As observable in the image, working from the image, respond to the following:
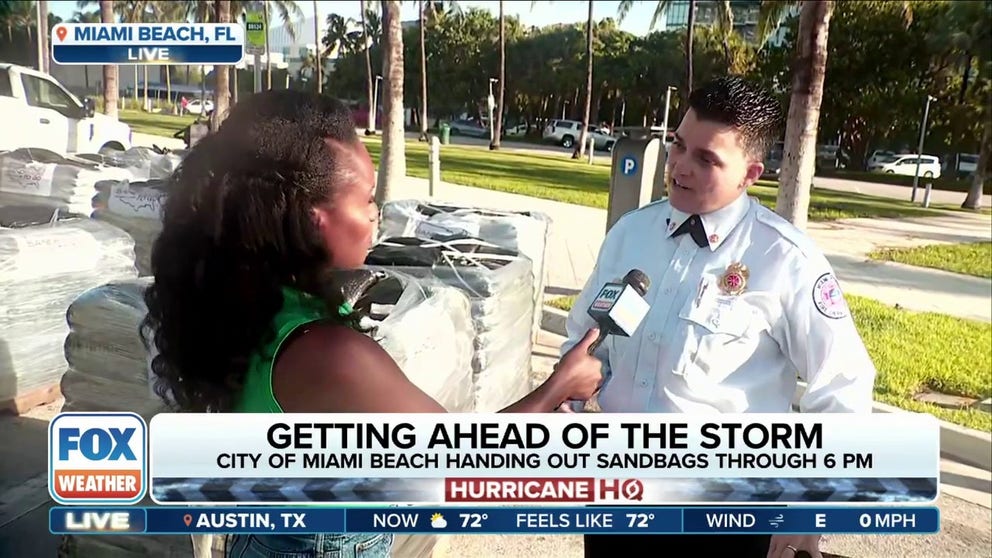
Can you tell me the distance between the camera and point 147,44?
1680 mm

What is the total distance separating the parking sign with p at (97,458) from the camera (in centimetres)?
153

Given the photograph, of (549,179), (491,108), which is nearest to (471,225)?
(549,179)

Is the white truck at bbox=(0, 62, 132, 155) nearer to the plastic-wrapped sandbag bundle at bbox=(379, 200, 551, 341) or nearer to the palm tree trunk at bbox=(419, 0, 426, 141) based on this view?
the palm tree trunk at bbox=(419, 0, 426, 141)

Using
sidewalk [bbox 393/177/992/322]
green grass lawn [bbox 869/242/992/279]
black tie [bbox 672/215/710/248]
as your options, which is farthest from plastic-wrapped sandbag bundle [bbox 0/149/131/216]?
green grass lawn [bbox 869/242/992/279]

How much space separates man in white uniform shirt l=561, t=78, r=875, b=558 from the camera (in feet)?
4.61

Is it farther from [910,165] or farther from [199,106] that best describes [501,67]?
[910,165]

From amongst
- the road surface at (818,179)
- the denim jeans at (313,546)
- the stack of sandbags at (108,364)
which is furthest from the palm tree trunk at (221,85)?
the denim jeans at (313,546)

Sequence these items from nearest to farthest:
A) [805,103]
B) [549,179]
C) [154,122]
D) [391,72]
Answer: [154,122]
[805,103]
[391,72]
[549,179]

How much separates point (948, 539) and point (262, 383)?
2566 mm

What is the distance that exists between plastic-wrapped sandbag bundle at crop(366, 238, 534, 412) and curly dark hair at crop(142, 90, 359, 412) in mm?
1218

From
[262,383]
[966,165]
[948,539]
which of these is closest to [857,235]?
[948,539]

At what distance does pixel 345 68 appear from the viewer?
6.21ft

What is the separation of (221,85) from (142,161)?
0.39 meters

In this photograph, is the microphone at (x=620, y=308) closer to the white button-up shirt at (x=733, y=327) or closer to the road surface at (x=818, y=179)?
the white button-up shirt at (x=733, y=327)
